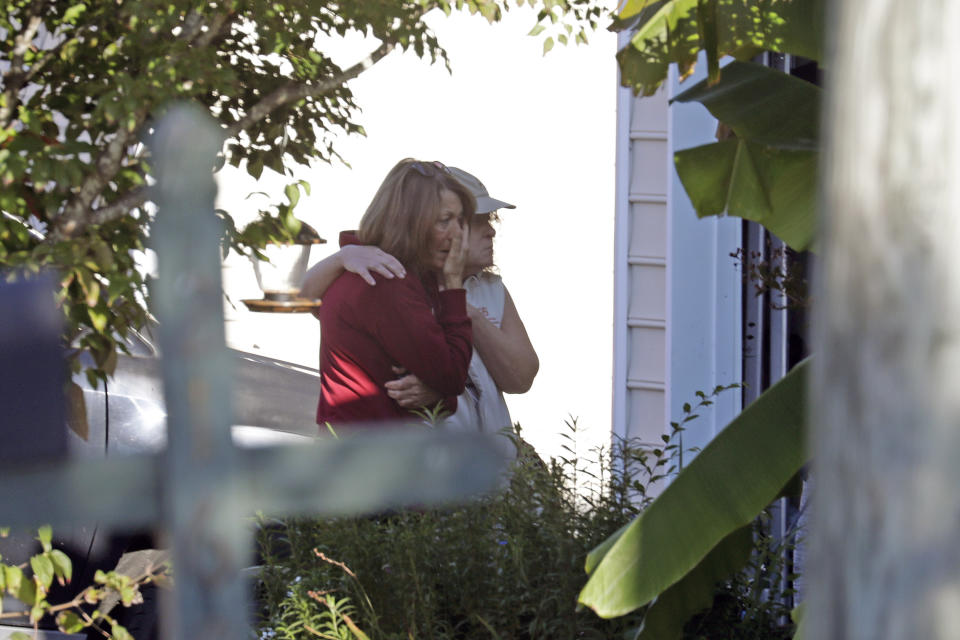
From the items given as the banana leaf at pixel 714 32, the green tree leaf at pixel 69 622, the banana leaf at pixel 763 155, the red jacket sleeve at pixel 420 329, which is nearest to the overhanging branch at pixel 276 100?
the banana leaf at pixel 714 32

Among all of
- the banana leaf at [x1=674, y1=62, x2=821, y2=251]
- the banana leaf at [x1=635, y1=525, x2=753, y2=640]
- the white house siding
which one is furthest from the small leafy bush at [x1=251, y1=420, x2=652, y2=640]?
the white house siding

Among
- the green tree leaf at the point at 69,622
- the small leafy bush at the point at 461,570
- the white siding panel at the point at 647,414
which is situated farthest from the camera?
the white siding panel at the point at 647,414

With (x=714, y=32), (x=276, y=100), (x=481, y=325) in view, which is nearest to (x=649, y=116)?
(x=481, y=325)

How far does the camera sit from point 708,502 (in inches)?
80.1

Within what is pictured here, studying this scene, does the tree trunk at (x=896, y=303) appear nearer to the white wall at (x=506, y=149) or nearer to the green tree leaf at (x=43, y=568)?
the green tree leaf at (x=43, y=568)

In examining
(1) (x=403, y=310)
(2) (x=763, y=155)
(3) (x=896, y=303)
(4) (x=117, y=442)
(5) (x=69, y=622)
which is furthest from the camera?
(1) (x=403, y=310)

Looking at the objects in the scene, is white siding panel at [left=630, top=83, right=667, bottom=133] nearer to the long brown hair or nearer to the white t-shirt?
the long brown hair

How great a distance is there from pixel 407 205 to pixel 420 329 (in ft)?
1.93

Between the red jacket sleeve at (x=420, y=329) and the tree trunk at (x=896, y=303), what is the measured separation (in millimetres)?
4232

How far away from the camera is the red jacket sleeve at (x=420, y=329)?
4.53 metres

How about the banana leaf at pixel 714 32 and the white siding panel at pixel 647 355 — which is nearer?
the banana leaf at pixel 714 32

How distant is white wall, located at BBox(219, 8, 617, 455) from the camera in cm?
468

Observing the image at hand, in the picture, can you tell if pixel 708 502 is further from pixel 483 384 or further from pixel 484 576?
pixel 483 384

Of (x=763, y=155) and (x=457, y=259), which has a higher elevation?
(x=763, y=155)
